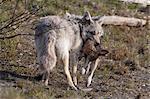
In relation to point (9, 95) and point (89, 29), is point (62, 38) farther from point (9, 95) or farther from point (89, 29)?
point (9, 95)

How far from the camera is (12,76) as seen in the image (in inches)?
394

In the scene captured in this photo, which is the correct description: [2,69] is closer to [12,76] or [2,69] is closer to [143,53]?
[12,76]

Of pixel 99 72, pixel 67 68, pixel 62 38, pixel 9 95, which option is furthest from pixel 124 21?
pixel 9 95

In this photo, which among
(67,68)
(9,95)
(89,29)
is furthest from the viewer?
(89,29)

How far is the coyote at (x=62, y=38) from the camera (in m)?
9.05

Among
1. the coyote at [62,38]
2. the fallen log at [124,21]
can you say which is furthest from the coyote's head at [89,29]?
the fallen log at [124,21]

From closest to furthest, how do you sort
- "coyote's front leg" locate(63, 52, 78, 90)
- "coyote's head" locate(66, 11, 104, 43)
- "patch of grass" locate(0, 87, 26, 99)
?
"patch of grass" locate(0, 87, 26, 99) → "coyote's front leg" locate(63, 52, 78, 90) → "coyote's head" locate(66, 11, 104, 43)

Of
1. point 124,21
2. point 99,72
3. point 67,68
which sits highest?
point 124,21

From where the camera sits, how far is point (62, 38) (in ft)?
30.7

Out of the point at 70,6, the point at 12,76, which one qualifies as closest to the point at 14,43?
the point at 12,76

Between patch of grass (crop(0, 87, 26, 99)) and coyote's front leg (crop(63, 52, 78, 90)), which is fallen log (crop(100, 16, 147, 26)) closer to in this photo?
coyote's front leg (crop(63, 52, 78, 90))

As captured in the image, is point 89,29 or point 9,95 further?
point 89,29

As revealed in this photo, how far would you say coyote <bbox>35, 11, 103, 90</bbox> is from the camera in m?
9.05

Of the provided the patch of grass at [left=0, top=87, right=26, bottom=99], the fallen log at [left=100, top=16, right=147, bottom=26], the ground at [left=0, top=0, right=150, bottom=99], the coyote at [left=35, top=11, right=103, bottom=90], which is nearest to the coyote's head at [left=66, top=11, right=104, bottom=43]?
the coyote at [left=35, top=11, right=103, bottom=90]
